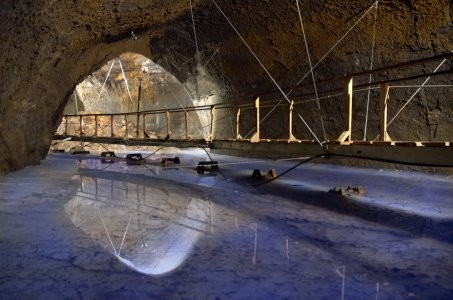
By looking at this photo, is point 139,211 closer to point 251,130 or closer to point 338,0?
Answer: point 338,0

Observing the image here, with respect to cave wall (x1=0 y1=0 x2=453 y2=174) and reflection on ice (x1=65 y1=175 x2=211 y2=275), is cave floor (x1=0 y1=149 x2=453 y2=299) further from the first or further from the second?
cave wall (x1=0 y1=0 x2=453 y2=174)

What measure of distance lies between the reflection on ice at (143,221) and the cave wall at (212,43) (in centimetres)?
304

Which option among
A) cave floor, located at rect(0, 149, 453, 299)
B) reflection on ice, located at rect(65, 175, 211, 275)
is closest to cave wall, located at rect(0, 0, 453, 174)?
cave floor, located at rect(0, 149, 453, 299)

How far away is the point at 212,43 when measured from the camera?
41.1 feet

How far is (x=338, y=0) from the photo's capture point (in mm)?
8617

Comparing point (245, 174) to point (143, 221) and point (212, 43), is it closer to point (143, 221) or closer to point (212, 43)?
point (143, 221)

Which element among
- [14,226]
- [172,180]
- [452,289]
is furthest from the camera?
[172,180]

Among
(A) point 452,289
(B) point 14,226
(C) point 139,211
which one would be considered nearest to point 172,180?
(C) point 139,211

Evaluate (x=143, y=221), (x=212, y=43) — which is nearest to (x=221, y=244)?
(x=143, y=221)

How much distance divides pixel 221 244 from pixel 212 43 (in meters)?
10.5

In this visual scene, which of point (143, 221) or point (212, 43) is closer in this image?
point (143, 221)

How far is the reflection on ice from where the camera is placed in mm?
2713

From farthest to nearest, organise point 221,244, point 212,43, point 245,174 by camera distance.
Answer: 1. point 212,43
2. point 245,174
3. point 221,244

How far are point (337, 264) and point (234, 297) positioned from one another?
92 centimetres
